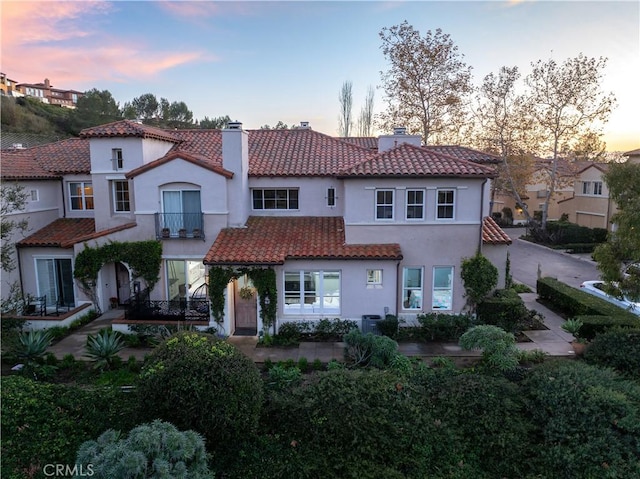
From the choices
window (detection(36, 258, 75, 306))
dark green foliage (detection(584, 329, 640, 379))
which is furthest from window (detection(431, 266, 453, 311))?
window (detection(36, 258, 75, 306))

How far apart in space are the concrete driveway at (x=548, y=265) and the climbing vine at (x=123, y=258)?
21.1 m

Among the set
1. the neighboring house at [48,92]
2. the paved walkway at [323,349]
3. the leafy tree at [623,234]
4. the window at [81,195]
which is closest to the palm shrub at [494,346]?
the paved walkway at [323,349]

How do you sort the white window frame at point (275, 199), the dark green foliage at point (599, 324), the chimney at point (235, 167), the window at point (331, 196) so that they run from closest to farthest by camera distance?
1. the dark green foliage at point (599, 324)
2. the chimney at point (235, 167)
3. the window at point (331, 196)
4. the white window frame at point (275, 199)

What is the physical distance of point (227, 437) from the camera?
8820 mm

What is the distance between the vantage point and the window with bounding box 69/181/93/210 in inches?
845

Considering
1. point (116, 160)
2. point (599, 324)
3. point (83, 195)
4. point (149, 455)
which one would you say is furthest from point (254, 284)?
point (599, 324)

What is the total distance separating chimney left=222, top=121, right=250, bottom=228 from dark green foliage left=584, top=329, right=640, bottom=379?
528 inches

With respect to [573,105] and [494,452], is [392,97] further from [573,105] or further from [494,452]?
[494,452]

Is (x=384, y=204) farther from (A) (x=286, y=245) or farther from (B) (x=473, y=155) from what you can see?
(B) (x=473, y=155)

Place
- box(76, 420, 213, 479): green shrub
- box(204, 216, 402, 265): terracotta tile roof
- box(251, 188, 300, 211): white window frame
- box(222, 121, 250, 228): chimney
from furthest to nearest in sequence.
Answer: box(251, 188, 300, 211): white window frame < box(222, 121, 250, 228): chimney < box(204, 216, 402, 265): terracotta tile roof < box(76, 420, 213, 479): green shrub

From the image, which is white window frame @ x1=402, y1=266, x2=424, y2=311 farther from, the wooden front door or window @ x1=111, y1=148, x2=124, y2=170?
window @ x1=111, y1=148, x2=124, y2=170

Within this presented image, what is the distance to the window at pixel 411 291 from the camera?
1714 centimetres

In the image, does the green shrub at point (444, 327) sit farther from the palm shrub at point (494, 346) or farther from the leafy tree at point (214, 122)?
the leafy tree at point (214, 122)

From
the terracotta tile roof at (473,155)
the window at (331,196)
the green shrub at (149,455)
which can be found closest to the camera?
A: the green shrub at (149,455)
